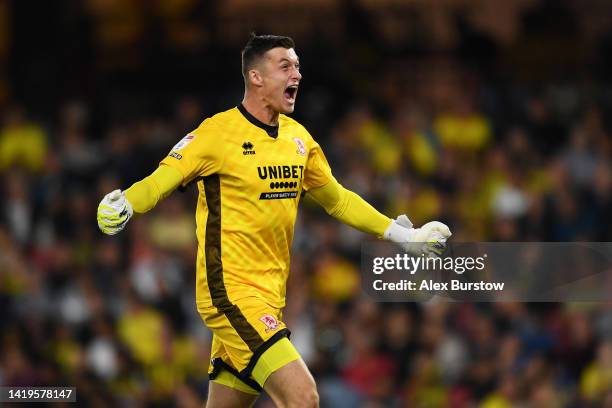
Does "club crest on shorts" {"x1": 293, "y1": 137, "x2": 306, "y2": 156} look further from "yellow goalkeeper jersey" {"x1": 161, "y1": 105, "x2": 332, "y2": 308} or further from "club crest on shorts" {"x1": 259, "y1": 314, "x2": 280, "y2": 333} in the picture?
"club crest on shorts" {"x1": 259, "y1": 314, "x2": 280, "y2": 333}

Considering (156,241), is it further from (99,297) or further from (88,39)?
(88,39)

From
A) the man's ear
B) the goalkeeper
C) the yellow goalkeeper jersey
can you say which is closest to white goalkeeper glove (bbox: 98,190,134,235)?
the goalkeeper

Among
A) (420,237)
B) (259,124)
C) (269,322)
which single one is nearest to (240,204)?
(259,124)

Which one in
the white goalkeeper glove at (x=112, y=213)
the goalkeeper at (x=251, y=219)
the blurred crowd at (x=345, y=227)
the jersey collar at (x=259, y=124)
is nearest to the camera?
the white goalkeeper glove at (x=112, y=213)

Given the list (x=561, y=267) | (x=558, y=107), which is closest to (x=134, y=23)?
(x=558, y=107)

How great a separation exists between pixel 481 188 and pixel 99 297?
4.05m

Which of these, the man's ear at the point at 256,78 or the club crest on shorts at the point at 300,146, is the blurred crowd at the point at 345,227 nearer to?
the club crest on shorts at the point at 300,146

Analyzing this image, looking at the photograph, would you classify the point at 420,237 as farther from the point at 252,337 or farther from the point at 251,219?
the point at 252,337

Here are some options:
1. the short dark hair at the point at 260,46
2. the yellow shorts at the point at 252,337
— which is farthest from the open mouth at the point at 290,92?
the yellow shorts at the point at 252,337

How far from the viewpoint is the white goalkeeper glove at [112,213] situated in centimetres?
638

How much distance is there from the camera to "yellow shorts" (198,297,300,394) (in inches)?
265

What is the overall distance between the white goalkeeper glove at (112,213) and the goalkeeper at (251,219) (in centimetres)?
10

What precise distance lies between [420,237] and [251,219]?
3.20 ft

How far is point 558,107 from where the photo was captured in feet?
47.3
